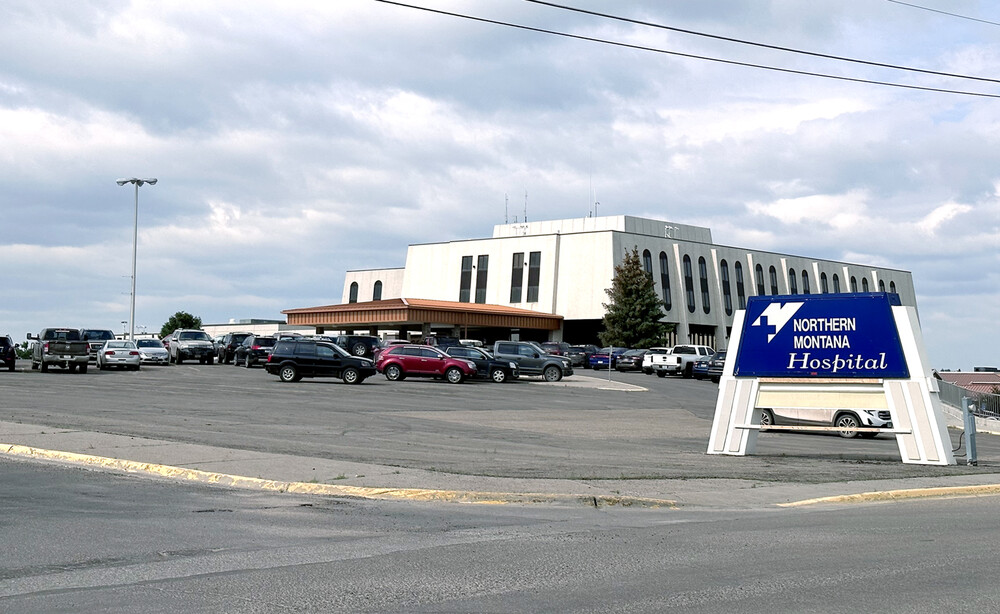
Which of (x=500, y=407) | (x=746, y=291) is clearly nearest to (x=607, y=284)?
(x=746, y=291)

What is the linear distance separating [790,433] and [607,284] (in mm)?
62516

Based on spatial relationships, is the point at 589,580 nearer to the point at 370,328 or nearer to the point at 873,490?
the point at 873,490

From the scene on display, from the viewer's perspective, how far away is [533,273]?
9362 centimetres

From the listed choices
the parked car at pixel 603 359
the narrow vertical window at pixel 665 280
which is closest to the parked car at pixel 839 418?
the parked car at pixel 603 359

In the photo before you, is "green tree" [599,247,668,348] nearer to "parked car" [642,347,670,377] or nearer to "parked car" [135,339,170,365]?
"parked car" [642,347,670,377]

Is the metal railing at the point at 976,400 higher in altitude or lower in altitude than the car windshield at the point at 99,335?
lower

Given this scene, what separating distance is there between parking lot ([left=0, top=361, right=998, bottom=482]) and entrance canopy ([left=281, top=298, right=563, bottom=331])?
1526 inches

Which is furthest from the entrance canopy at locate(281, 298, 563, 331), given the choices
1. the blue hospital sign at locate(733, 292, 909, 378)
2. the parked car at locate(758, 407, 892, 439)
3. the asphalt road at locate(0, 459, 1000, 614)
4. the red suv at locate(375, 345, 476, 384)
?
the asphalt road at locate(0, 459, 1000, 614)

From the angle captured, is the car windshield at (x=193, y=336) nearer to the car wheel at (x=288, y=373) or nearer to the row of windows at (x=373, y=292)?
the car wheel at (x=288, y=373)

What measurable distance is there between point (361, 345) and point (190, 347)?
1134cm

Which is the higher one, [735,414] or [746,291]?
[746,291]

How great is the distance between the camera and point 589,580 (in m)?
7.39

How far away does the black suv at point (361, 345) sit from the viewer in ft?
169

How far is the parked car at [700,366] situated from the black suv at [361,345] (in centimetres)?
1693
